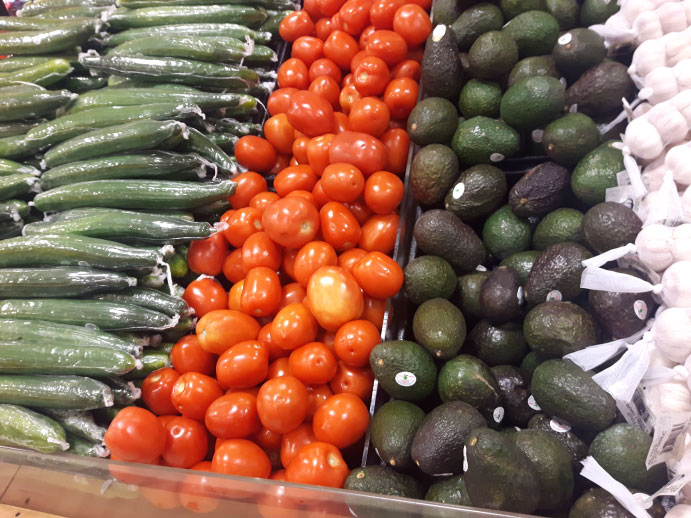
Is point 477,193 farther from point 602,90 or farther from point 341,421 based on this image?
point 341,421

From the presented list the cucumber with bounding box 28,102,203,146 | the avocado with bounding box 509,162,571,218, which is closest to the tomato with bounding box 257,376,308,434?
the avocado with bounding box 509,162,571,218

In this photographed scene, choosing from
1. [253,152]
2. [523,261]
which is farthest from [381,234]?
[253,152]

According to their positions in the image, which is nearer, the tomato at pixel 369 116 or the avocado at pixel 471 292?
the avocado at pixel 471 292

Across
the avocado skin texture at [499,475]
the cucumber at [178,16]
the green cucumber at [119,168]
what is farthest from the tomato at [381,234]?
the cucumber at [178,16]

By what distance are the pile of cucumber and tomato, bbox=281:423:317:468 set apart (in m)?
0.56

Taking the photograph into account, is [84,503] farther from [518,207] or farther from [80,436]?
[518,207]

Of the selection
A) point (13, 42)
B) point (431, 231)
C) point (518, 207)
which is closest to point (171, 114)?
point (13, 42)

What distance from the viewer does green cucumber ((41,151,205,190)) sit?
1.98 meters

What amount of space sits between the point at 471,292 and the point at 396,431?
21.0 inches

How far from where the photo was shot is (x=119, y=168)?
1.98m

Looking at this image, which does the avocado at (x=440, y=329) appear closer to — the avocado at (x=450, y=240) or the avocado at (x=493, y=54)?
the avocado at (x=450, y=240)

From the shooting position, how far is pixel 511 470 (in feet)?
3.27

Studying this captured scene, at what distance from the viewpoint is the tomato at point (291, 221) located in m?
1.74

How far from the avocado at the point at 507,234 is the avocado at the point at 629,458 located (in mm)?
673
